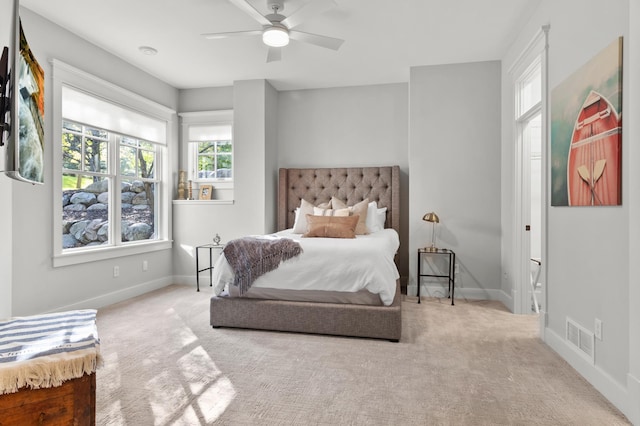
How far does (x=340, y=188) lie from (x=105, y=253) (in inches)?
110

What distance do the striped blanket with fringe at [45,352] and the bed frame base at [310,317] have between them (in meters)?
1.66

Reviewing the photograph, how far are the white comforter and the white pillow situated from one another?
46.7 inches

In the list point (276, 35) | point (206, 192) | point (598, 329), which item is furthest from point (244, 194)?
point (598, 329)

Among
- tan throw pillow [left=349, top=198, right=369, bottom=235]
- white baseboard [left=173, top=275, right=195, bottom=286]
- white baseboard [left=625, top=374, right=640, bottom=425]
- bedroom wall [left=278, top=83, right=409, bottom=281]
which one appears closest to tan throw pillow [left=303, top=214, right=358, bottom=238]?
tan throw pillow [left=349, top=198, right=369, bottom=235]

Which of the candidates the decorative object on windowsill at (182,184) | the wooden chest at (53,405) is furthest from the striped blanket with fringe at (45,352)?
the decorative object on windowsill at (182,184)

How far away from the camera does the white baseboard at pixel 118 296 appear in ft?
12.1

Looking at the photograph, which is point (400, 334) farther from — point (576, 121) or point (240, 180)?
point (240, 180)

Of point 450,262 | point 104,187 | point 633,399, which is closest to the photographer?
point 633,399

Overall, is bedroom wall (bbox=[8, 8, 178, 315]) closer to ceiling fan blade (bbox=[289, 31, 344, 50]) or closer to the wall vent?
ceiling fan blade (bbox=[289, 31, 344, 50])

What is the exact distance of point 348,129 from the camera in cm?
514

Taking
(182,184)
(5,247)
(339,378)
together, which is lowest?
(339,378)

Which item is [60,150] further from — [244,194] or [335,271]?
[335,271]

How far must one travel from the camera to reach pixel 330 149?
5.21 metres

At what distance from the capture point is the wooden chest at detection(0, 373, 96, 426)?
121 centimetres
